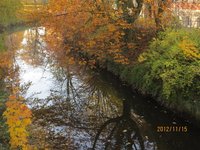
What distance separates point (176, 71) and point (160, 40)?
14.0 feet

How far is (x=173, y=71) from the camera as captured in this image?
1552 centimetres

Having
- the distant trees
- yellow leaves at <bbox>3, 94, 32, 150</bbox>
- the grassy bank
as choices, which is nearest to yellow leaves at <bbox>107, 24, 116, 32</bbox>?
the grassy bank

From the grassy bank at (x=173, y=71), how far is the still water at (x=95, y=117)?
64 centimetres

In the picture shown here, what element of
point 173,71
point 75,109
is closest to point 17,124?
point 75,109

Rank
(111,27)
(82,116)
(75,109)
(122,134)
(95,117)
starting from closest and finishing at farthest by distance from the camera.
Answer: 1. (122,134)
2. (95,117)
3. (82,116)
4. (75,109)
5. (111,27)

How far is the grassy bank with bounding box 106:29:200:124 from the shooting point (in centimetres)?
1501

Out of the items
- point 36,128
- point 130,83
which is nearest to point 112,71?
point 130,83

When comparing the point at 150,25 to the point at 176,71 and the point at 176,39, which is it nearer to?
the point at 176,39

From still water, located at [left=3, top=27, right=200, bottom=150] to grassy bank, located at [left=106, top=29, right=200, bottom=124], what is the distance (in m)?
A: 0.64

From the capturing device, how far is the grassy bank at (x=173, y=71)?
1501 centimetres

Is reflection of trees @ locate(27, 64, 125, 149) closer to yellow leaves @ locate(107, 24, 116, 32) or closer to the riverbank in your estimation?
the riverbank

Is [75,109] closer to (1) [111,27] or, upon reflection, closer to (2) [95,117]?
(2) [95,117]

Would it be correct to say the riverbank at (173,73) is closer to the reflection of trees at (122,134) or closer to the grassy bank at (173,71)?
the grassy bank at (173,71)

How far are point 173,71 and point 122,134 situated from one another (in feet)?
12.3
